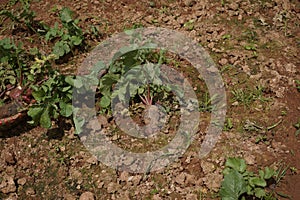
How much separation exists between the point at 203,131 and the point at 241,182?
607mm

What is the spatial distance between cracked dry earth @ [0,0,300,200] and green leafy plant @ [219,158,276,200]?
0.56 feet

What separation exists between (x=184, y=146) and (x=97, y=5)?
5.85ft

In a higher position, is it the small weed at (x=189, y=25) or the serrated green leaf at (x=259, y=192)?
the small weed at (x=189, y=25)

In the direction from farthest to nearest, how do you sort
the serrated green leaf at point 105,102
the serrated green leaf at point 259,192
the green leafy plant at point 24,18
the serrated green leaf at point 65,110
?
the green leafy plant at point 24,18
the serrated green leaf at point 105,102
the serrated green leaf at point 65,110
the serrated green leaf at point 259,192

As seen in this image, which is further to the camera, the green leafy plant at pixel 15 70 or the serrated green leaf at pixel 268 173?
the green leafy plant at pixel 15 70

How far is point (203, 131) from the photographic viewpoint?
10.2ft

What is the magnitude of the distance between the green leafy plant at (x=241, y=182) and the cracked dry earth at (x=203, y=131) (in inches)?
6.7

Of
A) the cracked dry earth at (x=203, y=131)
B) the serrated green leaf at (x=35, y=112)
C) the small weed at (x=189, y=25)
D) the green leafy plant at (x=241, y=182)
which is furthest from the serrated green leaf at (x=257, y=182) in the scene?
the small weed at (x=189, y=25)

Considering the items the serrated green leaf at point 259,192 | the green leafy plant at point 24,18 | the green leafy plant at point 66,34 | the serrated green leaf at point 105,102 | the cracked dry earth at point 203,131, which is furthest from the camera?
the green leafy plant at point 24,18

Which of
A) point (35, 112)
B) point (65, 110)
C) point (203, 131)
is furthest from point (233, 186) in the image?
point (35, 112)

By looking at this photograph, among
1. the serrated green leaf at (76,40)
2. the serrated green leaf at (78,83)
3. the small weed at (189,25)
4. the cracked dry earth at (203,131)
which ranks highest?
the serrated green leaf at (76,40)

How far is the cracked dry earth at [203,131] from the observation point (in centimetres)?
289

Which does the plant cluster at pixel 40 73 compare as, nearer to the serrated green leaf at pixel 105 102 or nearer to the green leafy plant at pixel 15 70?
the green leafy plant at pixel 15 70

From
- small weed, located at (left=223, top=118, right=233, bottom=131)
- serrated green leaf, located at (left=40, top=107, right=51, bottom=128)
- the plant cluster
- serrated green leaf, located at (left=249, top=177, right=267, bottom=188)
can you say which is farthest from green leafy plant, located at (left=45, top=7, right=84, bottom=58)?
serrated green leaf, located at (left=249, top=177, right=267, bottom=188)
